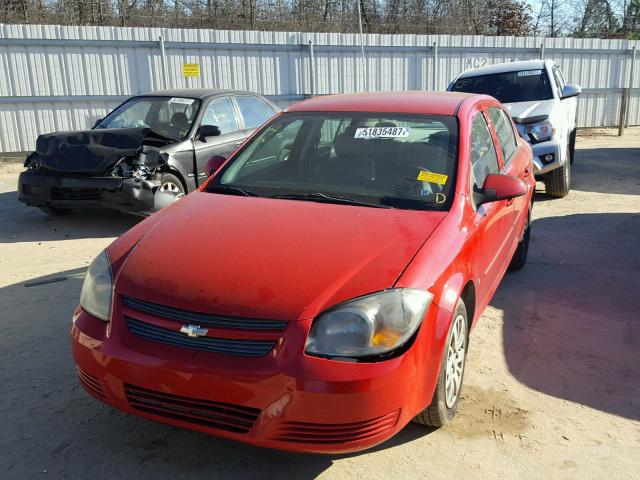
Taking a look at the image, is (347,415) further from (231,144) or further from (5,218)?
(5,218)

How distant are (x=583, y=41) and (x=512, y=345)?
53.0 feet

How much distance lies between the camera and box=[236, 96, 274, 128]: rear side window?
813 centimetres

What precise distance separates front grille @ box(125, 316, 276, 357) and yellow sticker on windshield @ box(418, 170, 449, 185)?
1483 mm

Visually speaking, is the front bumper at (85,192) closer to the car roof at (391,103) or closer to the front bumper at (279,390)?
the car roof at (391,103)

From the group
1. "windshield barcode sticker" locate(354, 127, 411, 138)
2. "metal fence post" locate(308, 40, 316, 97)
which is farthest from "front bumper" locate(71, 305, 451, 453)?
"metal fence post" locate(308, 40, 316, 97)

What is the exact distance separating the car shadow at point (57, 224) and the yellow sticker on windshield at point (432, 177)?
4.43 metres

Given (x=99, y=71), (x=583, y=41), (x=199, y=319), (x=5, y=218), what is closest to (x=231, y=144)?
(x=5, y=218)

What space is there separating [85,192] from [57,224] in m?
0.93

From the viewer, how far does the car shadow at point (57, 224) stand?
684 cm

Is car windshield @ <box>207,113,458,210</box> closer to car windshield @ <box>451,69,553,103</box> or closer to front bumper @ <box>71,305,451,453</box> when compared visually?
front bumper @ <box>71,305,451,453</box>

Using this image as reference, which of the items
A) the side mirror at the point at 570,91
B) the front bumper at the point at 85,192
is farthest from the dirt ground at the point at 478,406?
the side mirror at the point at 570,91

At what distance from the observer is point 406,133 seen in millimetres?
3650

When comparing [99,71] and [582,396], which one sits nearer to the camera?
[582,396]

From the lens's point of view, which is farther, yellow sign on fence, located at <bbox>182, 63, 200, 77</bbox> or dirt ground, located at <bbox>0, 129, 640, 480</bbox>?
yellow sign on fence, located at <bbox>182, 63, 200, 77</bbox>
